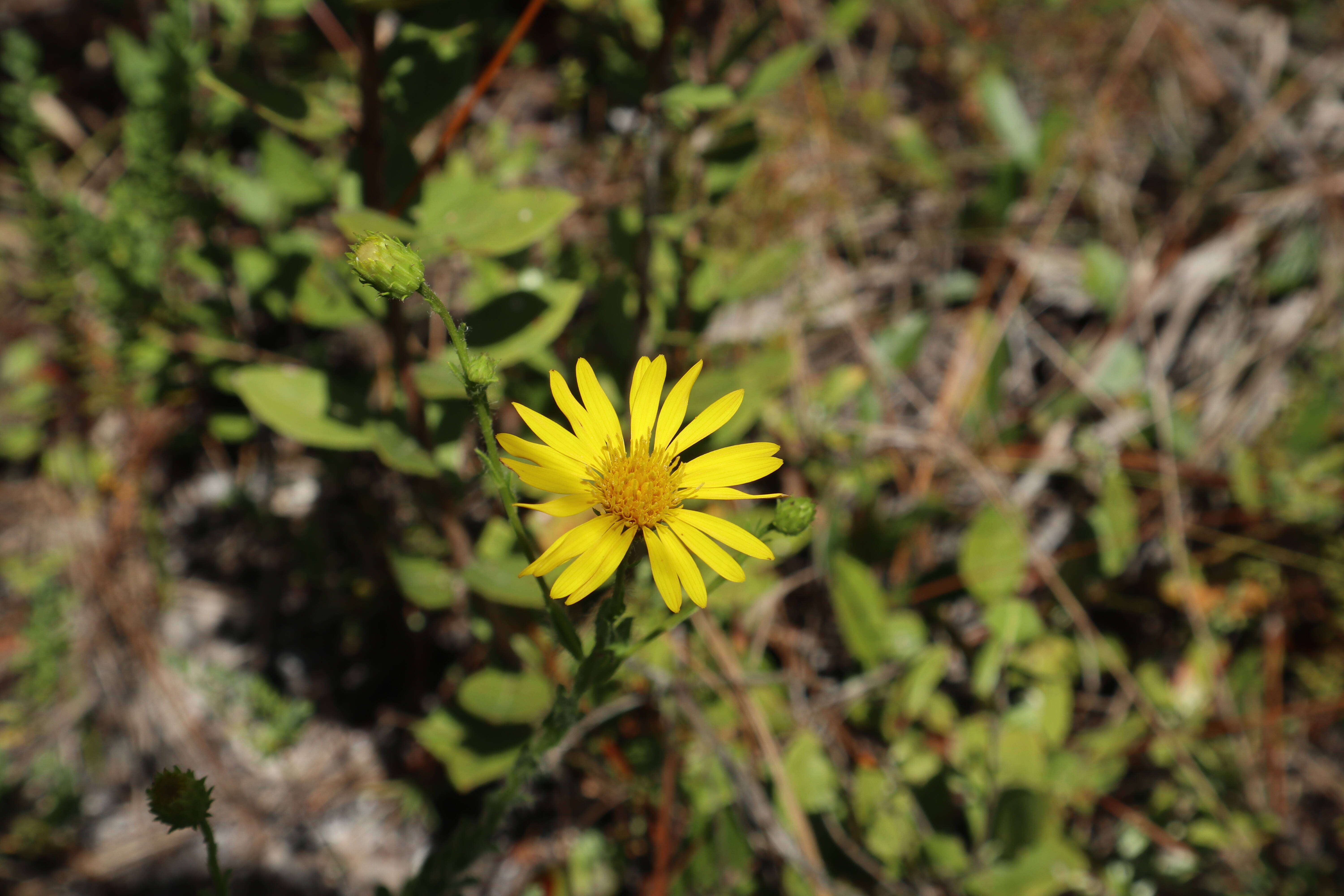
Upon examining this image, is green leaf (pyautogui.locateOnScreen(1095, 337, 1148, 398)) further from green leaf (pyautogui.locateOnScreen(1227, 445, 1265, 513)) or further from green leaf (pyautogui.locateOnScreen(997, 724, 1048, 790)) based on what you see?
green leaf (pyautogui.locateOnScreen(997, 724, 1048, 790))

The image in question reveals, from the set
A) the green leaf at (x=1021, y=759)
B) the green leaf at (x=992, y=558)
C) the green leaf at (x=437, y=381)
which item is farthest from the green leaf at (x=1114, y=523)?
the green leaf at (x=437, y=381)

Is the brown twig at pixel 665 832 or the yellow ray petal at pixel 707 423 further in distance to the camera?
the brown twig at pixel 665 832

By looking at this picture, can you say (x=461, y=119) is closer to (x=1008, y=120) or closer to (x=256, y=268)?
(x=256, y=268)

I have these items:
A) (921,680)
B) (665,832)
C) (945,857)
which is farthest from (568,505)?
(945,857)

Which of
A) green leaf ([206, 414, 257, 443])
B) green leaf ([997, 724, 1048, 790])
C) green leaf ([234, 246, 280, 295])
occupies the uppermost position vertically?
green leaf ([234, 246, 280, 295])

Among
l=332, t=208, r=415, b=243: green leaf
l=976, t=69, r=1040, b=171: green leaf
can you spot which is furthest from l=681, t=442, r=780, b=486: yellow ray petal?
l=976, t=69, r=1040, b=171: green leaf

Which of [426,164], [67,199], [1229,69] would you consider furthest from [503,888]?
[1229,69]

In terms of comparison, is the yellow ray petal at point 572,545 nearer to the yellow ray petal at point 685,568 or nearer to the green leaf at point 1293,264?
the yellow ray petal at point 685,568
